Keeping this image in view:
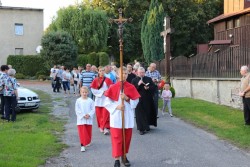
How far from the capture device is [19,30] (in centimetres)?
4728

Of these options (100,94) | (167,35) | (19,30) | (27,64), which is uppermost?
(19,30)

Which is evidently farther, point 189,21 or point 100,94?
point 189,21

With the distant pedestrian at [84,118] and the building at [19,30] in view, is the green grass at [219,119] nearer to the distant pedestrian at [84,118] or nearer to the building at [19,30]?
Answer: the distant pedestrian at [84,118]

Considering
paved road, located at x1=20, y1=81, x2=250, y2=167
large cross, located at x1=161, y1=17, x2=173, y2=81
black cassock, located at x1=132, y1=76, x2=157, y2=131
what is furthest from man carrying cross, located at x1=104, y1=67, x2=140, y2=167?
large cross, located at x1=161, y1=17, x2=173, y2=81

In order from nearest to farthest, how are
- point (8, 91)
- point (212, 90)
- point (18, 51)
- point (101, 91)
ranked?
point (101, 91)
point (8, 91)
point (212, 90)
point (18, 51)

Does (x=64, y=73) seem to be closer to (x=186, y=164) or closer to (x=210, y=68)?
(x=210, y=68)

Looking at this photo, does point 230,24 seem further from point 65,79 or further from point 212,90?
point 212,90

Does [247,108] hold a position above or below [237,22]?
below

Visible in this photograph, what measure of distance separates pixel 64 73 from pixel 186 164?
17975mm

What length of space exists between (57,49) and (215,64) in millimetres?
24917

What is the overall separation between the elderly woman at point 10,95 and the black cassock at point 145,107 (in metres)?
4.00

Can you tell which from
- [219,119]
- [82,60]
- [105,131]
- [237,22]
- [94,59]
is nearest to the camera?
[105,131]

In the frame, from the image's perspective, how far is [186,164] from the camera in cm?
768

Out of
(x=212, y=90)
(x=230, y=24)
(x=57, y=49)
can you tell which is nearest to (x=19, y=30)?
(x=57, y=49)
